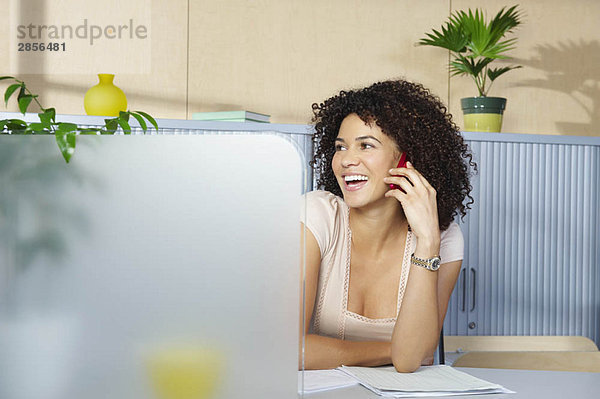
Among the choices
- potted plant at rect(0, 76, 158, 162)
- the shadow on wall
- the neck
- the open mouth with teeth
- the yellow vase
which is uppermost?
the shadow on wall

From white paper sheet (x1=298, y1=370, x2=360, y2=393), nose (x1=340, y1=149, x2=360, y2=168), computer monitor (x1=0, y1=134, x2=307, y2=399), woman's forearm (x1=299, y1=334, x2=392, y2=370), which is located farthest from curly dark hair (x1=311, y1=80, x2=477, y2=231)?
computer monitor (x1=0, y1=134, x2=307, y2=399)

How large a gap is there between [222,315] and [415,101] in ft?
4.83

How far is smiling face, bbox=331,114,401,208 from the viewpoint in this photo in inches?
72.7

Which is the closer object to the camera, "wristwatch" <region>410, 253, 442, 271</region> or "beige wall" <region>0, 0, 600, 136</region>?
"wristwatch" <region>410, 253, 442, 271</region>

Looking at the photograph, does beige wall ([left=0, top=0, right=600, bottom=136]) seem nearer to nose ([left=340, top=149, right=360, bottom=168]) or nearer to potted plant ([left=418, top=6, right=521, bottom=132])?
potted plant ([left=418, top=6, right=521, bottom=132])

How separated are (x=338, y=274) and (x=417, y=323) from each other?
0.42 metres

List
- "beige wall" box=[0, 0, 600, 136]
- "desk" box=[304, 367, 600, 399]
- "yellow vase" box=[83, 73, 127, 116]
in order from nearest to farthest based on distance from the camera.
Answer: "desk" box=[304, 367, 600, 399] < "yellow vase" box=[83, 73, 127, 116] < "beige wall" box=[0, 0, 600, 136]

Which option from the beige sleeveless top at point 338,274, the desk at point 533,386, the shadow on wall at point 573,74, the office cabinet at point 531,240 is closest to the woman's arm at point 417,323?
the desk at point 533,386

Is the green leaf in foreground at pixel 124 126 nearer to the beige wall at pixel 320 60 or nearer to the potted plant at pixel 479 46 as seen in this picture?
the potted plant at pixel 479 46

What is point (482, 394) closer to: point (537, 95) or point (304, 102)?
point (304, 102)

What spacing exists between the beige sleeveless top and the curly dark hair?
15cm

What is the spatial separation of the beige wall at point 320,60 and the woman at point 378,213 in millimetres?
1390

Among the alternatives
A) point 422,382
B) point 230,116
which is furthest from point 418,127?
point 230,116

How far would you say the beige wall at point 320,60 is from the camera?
3277mm
